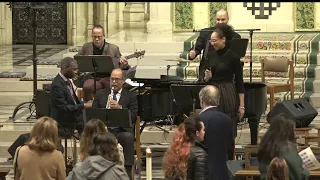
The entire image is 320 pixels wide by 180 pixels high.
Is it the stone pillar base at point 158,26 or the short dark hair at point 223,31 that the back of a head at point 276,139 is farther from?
the stone pillar base at point 158,26

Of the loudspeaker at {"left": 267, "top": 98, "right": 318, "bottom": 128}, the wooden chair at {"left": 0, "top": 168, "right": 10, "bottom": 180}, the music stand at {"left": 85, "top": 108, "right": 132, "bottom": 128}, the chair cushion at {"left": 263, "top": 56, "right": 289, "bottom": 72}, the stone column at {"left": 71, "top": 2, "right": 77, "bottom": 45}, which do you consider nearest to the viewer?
the music stand at {"left": 85, "top": 108, "right": 132, "bottom": 128}

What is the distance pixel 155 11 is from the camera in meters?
18.4

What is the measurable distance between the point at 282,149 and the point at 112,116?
3.17 metres

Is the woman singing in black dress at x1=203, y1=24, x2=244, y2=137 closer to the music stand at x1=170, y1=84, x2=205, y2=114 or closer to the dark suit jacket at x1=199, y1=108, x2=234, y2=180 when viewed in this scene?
the music stand at x1=170, y1=84, x2=205, y2=114

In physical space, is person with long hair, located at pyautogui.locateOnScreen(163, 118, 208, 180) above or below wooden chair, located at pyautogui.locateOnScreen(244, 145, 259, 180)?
above

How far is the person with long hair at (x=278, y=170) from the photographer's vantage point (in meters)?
8.45

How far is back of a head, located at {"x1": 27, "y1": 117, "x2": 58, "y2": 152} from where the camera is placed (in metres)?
9.09

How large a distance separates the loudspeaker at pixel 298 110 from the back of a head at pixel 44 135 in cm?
446

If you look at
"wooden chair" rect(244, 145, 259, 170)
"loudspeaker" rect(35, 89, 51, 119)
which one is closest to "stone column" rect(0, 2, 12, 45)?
"loudspeaker" rect(35, 89, 51, 119)

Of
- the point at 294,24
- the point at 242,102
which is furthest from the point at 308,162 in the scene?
the point at 294,24

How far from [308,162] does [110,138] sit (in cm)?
185

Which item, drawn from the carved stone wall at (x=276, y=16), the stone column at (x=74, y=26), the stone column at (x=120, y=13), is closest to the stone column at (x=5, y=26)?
the stone column at (x=74, y=26)

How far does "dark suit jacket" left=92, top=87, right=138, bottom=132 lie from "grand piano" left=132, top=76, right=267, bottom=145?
400mm

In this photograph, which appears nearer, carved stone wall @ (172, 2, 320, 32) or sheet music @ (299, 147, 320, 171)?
sheet music @ (299, 147, 320, 171)
